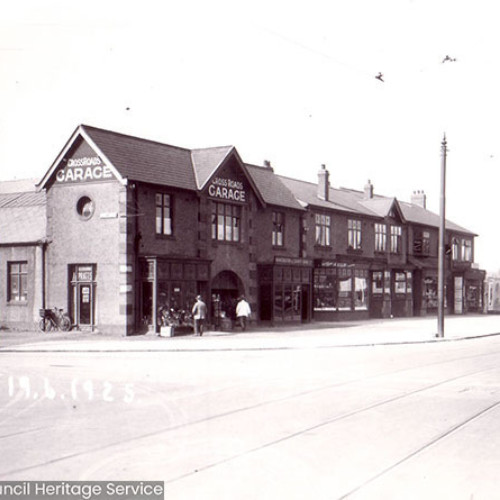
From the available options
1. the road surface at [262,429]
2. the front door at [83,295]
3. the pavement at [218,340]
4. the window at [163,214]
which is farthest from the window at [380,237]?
the road surface at [262,429]

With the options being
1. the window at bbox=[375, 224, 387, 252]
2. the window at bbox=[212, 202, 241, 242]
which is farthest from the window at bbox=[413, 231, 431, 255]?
the window at bbox=[212, 202, 241, 242]

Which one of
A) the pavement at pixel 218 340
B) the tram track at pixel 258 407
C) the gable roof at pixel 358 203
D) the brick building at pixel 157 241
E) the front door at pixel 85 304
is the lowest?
the pavement at pixel 218 340

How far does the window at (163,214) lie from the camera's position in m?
31.3

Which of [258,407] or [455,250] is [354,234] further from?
[258,407]

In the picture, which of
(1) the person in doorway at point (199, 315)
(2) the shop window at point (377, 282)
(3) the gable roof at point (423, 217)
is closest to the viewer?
(1) the person in doorway at point (199, 315)

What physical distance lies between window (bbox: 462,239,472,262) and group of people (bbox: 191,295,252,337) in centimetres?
3169

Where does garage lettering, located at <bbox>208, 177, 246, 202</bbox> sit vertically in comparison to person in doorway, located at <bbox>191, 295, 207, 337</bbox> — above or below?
above

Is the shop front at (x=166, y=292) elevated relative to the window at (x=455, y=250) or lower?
lower

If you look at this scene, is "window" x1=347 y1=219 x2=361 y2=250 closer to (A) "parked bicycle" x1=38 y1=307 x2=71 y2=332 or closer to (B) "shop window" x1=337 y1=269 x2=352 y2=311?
(B) "shop window" x1=337 y1=269 x2=352 y2=311

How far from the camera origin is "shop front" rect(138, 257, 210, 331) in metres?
29.8

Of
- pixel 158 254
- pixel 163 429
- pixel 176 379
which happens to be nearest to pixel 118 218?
pixel 158 254

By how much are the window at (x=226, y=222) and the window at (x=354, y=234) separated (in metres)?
12.5

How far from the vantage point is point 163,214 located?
3145 centimetres

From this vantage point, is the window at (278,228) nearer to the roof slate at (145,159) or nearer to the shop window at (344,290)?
the shop window at (344,290)
